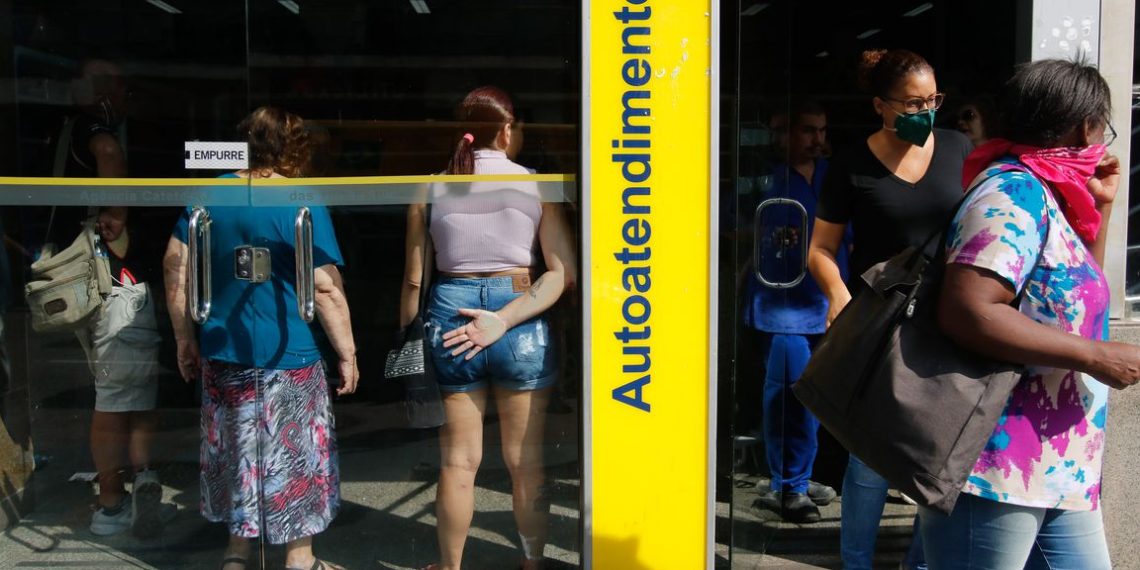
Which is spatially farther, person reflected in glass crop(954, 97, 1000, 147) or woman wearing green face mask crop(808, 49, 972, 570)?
person reflected in glass crop(954, 97, 1000, 147)

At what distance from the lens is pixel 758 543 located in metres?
4.05

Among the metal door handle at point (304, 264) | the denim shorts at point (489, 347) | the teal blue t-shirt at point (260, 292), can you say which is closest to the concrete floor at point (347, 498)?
the denim shorts at point (489, 347)

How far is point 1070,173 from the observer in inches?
89.6

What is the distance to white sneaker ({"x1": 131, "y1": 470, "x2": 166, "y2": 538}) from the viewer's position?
3.77 meters

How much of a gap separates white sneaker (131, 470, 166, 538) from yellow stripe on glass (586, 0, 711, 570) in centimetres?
159

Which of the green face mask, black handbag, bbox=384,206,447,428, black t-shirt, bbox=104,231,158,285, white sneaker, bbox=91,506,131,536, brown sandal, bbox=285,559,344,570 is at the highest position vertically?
the green face mask

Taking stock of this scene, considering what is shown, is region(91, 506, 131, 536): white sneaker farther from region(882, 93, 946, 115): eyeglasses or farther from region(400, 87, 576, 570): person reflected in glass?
region(882, 93, 946, 115): eyeglasses

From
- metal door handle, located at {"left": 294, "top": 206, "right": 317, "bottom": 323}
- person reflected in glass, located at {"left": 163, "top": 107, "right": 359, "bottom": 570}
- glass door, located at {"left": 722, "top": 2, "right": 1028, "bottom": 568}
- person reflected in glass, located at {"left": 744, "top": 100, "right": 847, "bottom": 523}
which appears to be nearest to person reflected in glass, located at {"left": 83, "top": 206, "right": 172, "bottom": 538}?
person reflected in glass, located at {"left": 163, "top": 107, "right": 359, "bottom": 570}

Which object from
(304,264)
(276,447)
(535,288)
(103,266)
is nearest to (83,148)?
(103,266)

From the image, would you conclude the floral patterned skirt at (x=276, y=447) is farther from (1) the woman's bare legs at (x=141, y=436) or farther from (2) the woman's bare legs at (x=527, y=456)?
(2) the woman's bare legs at (x=527, y=456)

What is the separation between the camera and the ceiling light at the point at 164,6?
11.4 ft

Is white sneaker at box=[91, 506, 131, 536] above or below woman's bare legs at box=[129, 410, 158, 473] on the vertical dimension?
below

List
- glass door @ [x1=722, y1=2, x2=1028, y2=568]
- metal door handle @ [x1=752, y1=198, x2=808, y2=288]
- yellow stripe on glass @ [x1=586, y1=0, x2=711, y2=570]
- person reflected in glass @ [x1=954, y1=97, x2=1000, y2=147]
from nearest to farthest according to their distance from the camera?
yellow stripe on glass @ [x1=586, y1=0, x2=711, y2=570] → glass door @ [x1=722, y1=2, x2=1028, y2=568] → metal door handle @ [x1=752, y1=198, x2=808, y2=288] → person reflected in glass @ [x1=954, y1=97, x2=1000, y2=147]

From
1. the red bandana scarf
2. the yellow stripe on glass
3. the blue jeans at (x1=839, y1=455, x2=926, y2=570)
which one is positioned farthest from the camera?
the blue jeans at (x1=839, y1=455, x2=926, y2=570)
